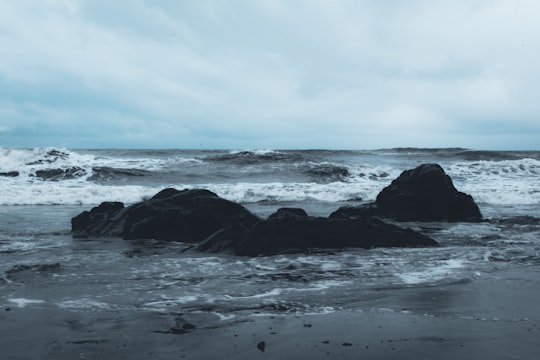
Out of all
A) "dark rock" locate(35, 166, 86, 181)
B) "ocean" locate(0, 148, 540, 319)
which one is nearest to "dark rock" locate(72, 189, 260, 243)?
"ocean" locate(0, 148, 540, 319)

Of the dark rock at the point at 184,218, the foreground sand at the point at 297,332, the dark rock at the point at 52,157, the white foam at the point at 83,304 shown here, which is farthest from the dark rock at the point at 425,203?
the dark rock at the point at 52,157

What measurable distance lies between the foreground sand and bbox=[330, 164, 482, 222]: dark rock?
7.27m

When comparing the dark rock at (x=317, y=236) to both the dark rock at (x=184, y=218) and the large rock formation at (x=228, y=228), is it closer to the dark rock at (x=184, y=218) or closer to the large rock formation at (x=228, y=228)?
the large rock formation at (x=228, y=228)

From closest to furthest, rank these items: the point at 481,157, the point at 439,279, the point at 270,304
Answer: the point at 270,304 → the point at 439,279 → the point at 481,157

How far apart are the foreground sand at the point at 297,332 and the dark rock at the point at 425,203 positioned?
7270 mm

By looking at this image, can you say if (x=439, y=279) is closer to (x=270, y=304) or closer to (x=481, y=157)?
(x=270, y=304)

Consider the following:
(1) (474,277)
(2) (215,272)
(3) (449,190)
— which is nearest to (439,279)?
(1) (474,277)

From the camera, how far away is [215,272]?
19.1 feet

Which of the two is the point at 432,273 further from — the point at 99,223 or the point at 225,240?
the point at 99,223

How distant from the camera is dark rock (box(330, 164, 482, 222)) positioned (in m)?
11.7

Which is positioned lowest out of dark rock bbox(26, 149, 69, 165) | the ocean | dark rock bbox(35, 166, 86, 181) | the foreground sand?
the ocean

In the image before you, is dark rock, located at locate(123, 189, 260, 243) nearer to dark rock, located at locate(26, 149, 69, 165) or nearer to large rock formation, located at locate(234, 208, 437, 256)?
large rock formation, located at locate(234, 208, 437, 256)

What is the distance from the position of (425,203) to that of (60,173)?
18586 millimetres

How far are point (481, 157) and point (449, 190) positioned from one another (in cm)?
→ 2457
